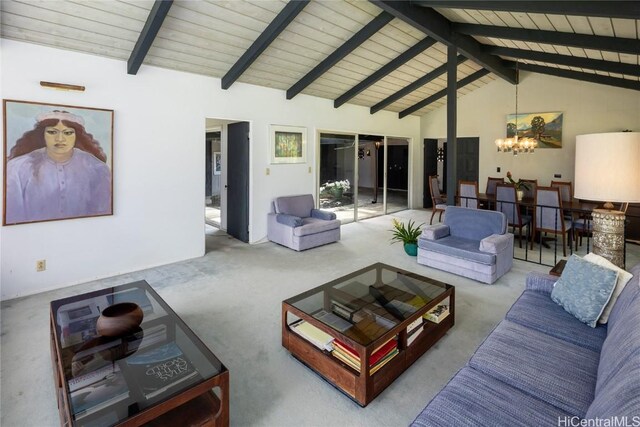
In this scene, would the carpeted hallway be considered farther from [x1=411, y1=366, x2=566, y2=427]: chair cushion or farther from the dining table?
the dining table

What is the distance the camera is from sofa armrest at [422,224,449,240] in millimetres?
4543

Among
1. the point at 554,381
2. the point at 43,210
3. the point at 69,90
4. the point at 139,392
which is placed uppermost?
the point at 69,90

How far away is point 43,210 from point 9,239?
405 millimetres

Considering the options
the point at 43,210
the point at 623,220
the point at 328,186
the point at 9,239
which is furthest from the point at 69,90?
the point at 623,220

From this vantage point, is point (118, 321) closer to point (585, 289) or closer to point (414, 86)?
point (585, 289)

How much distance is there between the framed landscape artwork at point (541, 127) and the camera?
24.2 feet

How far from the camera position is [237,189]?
6059 mm

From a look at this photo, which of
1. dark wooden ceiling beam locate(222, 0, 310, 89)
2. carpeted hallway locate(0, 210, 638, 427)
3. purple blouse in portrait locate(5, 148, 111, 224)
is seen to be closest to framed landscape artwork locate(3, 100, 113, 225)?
purple blouse in portrait locate(5, 148, 111, 224)

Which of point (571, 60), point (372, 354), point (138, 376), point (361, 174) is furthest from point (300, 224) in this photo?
point (571, 60)

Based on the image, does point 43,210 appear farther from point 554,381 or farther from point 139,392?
point 554,381

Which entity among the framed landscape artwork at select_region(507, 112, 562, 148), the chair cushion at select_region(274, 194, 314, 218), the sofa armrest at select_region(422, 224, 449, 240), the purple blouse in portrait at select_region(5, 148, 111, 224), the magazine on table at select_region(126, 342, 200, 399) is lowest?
the magazine on table at select_region(126, 342, 200, 399)

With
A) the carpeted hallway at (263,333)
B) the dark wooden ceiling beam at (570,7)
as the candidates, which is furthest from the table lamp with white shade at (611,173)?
the dark wooden ceiling beam at (570,7)

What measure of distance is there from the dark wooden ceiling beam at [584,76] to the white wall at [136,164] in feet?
16.9

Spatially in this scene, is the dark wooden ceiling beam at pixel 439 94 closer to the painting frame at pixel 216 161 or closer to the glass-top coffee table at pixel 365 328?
the painting frame at pixel 216 161
